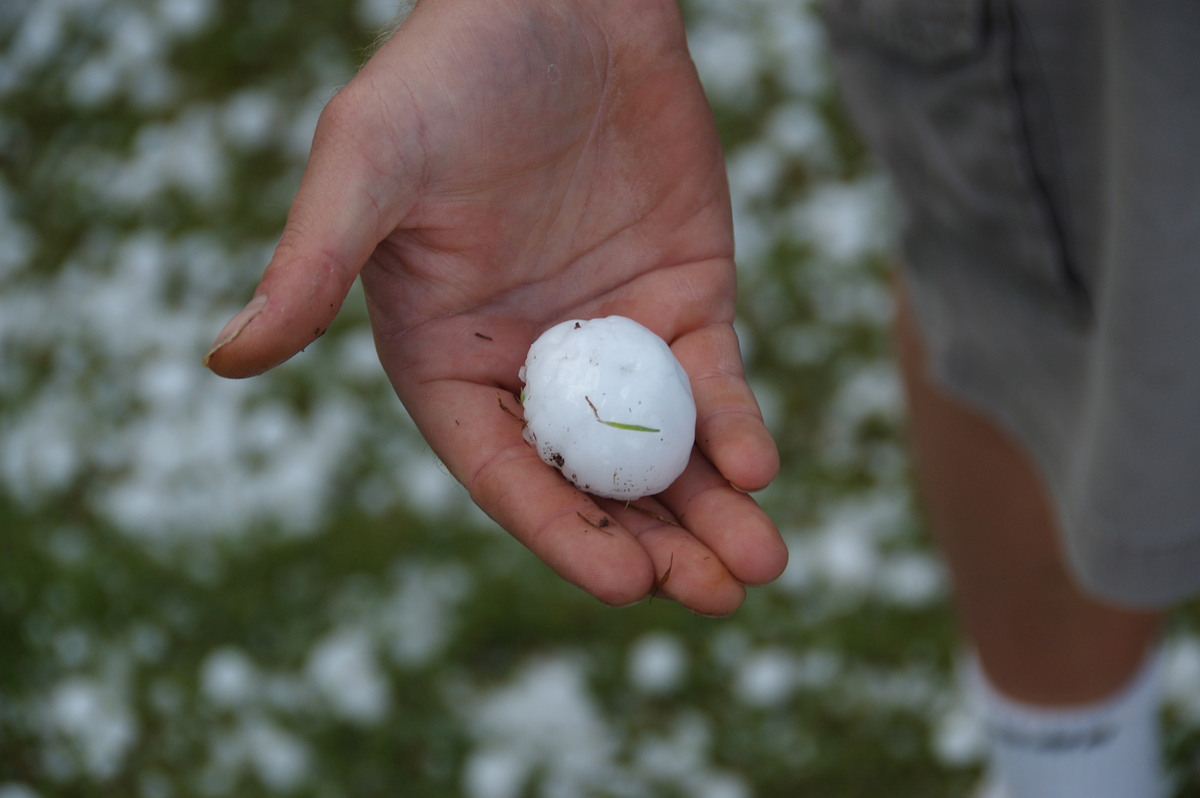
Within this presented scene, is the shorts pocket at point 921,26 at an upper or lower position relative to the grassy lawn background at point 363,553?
upper

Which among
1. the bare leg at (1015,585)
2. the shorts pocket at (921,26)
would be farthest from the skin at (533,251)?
the bare leg at (1015,585)

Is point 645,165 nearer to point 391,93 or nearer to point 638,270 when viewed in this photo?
point 638,270

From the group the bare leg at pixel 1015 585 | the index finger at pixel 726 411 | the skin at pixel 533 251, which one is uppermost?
the skin at pixel 533 251

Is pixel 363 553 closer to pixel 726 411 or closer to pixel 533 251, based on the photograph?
pixel 533 251

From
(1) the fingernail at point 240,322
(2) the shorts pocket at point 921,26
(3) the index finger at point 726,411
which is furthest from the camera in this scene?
(2) the shorts pocket at point 921,26

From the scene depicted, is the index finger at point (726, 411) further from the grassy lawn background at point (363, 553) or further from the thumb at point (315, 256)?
the grassy lawn background at point (363, 553)

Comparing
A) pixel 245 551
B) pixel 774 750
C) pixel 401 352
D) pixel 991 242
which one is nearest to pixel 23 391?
pixel 245 551

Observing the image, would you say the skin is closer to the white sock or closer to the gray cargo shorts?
the gray cargo shorts
